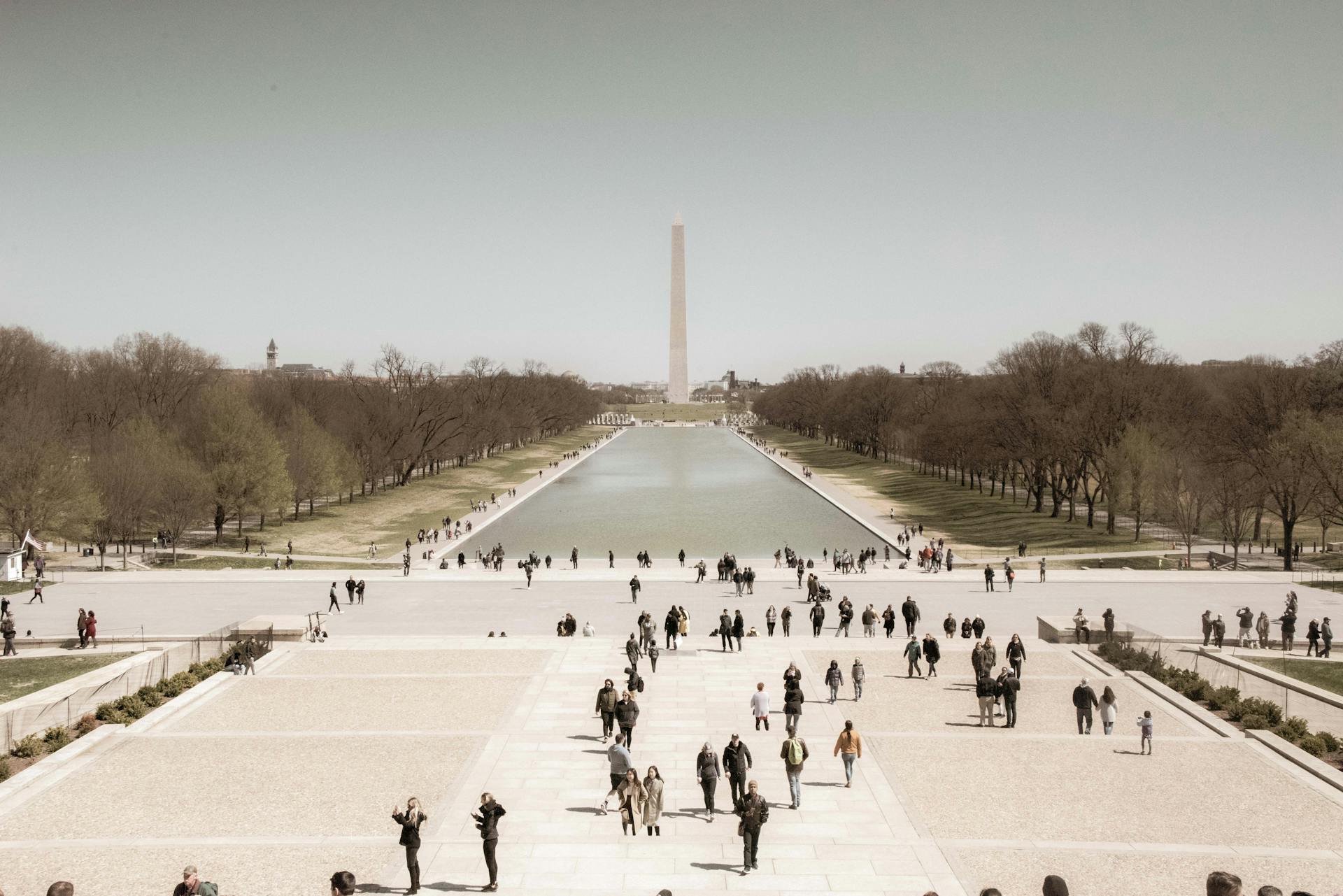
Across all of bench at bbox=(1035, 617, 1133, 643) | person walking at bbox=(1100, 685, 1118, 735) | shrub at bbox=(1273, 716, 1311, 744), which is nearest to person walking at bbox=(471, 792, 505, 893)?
person walking at bbox=(1100, 685, 1118, 735)

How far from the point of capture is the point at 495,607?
110ft

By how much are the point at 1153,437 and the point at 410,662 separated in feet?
160

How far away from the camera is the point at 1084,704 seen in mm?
17812

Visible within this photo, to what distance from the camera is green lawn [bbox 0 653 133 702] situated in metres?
23.6

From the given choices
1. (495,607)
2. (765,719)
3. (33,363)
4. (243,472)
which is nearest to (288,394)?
(33,363)

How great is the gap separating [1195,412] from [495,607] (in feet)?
189

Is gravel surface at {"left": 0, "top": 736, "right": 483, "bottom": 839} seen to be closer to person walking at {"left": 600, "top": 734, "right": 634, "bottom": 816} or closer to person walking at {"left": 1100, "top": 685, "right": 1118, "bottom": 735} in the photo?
person walking at {"left": 600, "top": 734, "right": 634, "bottom": 816}

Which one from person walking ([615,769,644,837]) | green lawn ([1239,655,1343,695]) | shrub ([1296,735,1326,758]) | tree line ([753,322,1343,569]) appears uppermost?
tree line ([753,322,1343,569])

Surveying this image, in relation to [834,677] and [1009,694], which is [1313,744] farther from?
[834,677]

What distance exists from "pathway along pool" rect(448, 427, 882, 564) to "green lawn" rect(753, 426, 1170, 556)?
217 inches

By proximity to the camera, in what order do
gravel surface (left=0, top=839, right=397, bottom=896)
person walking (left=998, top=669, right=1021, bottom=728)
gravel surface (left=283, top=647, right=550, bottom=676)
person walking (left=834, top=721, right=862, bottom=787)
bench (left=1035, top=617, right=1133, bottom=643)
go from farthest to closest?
bench (left=1035, top=617, right=1133, bottom=643) < gravel surface (left=283, top=647, right=550, bottom=676) < person walking (left=998, top=669, right=1021, bottom=728) < person walking (left=834, top=721, right=862, bottom=787) < gravel surface (left=0, top=839, right=397, bottom=896)

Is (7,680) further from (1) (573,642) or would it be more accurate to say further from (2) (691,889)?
(2) (691,889)

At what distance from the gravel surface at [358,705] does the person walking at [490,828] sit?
22.3 ft

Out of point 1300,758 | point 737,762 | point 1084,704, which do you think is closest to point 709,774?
point 737,762
